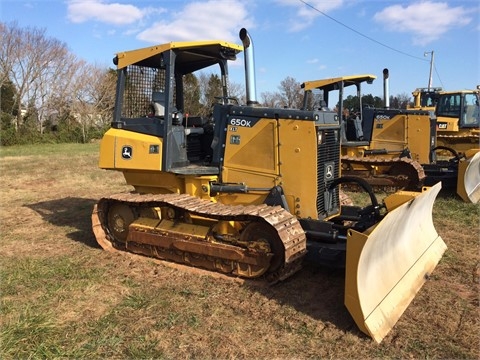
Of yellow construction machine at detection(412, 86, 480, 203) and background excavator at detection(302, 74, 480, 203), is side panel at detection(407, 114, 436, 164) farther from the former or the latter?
yellow construction machine at detection(412, 86, 480, 203)

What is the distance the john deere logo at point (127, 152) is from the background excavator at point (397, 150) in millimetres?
5464

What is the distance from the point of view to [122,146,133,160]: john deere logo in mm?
6223

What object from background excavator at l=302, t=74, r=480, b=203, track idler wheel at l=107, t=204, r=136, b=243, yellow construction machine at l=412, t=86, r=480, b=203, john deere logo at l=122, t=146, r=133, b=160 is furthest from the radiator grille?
yellow construction machine at l=412, t=86, r=480, b=203

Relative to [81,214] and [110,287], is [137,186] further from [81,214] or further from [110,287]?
[81,214]

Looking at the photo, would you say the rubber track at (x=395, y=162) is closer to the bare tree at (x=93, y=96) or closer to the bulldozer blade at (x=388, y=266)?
the bulldozer blade at (x=388, y=266)

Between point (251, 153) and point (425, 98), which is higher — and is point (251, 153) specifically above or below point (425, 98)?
below

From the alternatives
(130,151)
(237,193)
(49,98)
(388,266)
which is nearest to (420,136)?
(237,193)

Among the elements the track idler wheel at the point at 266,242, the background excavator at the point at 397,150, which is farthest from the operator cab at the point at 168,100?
the background excavator at the point at 397,150

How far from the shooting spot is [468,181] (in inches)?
390

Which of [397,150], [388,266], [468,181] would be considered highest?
[397,150]

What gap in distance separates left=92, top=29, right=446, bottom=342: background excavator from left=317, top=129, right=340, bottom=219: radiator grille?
0.01 meters

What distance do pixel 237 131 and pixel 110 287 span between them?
2502 millimetres

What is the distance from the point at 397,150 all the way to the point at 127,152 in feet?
27.6

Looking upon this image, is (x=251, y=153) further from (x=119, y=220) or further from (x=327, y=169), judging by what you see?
(x=119, y=220)
